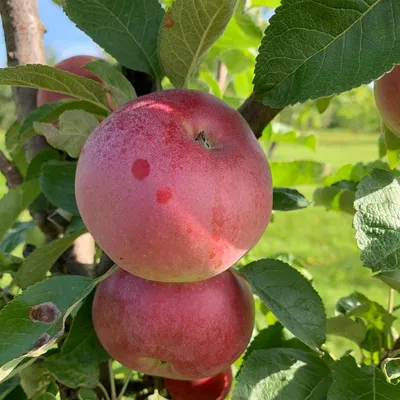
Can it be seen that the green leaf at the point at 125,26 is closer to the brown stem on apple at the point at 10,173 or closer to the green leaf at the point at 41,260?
the green leaf at the point at 41,260

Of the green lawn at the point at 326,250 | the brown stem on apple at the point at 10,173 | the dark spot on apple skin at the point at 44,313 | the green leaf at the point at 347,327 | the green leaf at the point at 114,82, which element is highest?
the green leaf at the point at 114,82

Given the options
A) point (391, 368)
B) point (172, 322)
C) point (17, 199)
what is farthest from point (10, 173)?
point (391, 368)

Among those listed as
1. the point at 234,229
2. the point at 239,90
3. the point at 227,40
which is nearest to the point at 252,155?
the point at 234,229

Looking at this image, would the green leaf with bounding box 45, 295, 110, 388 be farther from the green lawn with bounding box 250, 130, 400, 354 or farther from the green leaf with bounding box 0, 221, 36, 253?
the green lawn with bounding box 250, 130, 400, 354

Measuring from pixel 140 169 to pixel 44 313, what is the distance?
0.21 meters

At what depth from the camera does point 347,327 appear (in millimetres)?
935

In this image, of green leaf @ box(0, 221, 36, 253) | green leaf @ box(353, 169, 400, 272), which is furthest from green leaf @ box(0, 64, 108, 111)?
green leaf @ box(0, 221, 36, 253)

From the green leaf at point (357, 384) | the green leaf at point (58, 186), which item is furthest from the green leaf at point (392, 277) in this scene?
the green leaf at point (58, 186)

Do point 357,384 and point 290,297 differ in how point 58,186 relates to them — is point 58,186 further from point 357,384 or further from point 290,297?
point 357,384

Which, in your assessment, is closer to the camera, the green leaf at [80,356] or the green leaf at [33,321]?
the green leaf at [33,321]

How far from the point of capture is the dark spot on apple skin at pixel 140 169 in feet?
1.77

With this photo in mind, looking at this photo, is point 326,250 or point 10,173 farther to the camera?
point 326,250

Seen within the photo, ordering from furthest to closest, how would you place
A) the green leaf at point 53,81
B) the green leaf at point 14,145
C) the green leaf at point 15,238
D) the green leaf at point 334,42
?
1. the green leaf at point 15,238
2. the green leaf at point 14,145
3. the green leaf at point 53,81
4. the green leaf at point 334,42

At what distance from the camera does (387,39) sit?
0.52 meters
